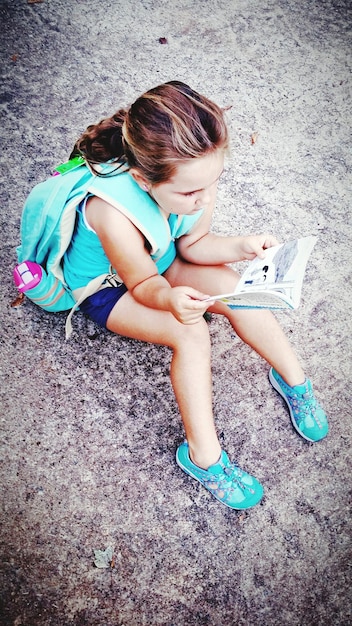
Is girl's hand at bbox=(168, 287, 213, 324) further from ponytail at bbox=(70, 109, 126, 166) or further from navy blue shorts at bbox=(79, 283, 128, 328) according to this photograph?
ponytail at bbox=(70, 109, 126, 166)

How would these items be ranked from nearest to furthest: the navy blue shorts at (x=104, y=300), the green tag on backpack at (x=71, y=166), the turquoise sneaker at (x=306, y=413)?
the green tag on backpack at (x=71, y=166)
the navy blue shorts at (x=104, y=300)
the turquoise sneaker at (x=306, y=413)

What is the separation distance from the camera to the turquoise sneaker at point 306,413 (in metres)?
1.97

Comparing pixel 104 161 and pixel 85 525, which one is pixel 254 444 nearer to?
pixel 85 525

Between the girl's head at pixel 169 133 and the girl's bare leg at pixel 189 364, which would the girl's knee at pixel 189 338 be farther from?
the girl's head at pixel 169 133

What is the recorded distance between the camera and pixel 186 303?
148cm

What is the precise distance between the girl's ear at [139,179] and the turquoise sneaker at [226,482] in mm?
1008

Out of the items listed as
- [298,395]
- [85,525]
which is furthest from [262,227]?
[85,525]

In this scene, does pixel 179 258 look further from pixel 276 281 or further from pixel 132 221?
pixel 276 281

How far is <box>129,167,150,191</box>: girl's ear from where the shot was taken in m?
1.48

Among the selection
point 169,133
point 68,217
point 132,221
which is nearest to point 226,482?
point 132,221

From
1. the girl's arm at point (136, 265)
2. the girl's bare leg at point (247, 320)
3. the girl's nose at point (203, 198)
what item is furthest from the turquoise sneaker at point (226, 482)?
the girl's nose at point (203, 198)

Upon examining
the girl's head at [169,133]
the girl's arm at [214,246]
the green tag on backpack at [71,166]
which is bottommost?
the girl's arm at [214,246]

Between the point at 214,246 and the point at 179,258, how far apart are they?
0.18 metres

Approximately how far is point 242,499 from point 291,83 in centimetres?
245
